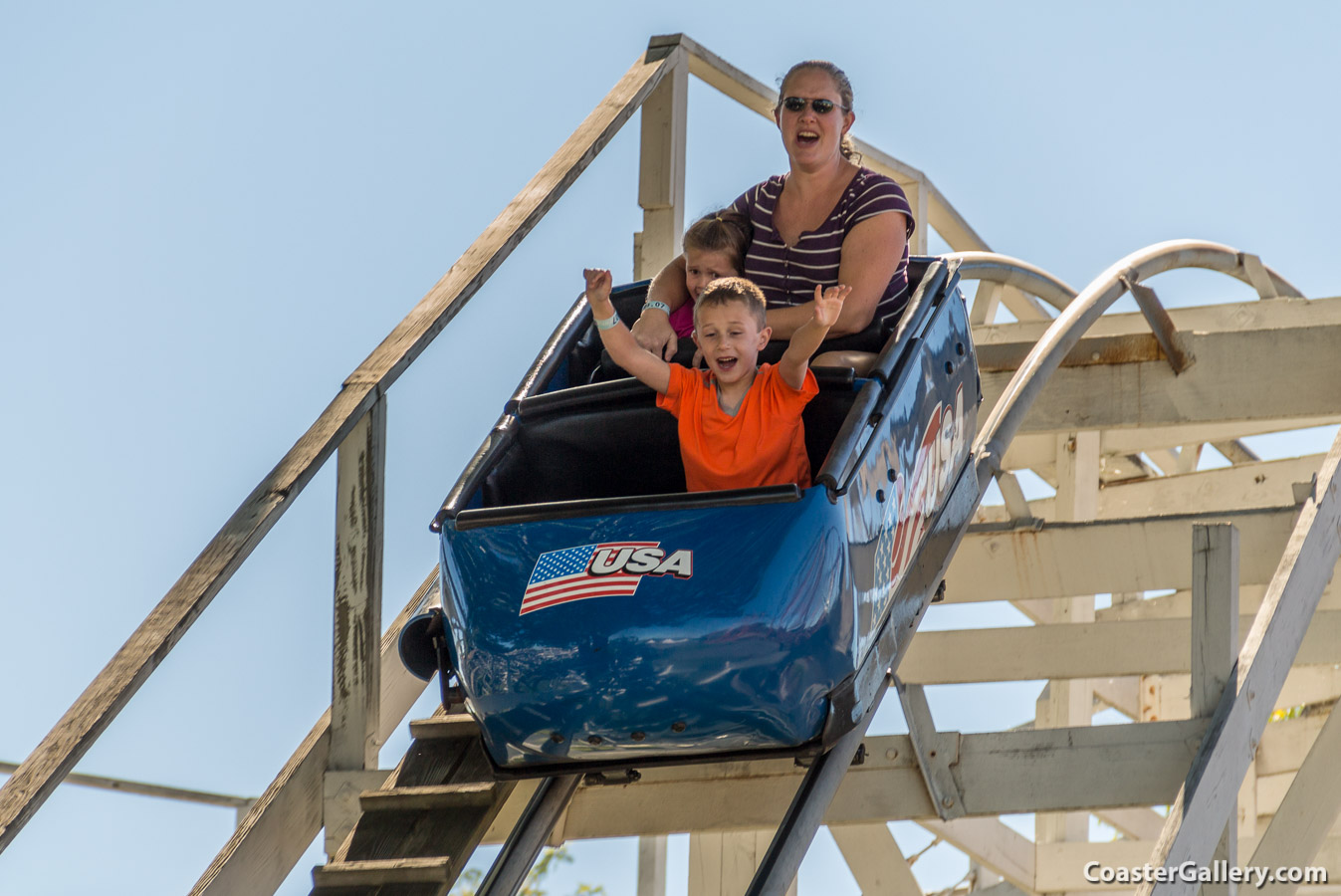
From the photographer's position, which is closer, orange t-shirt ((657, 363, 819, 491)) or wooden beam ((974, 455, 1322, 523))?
orange t-shirt ((657, 363, 819, 491))

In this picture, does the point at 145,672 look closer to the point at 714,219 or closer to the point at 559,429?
the point at 559,429

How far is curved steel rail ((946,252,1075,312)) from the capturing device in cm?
558

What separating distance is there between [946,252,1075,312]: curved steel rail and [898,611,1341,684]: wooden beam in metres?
1.32

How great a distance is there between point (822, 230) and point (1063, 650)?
1.65m

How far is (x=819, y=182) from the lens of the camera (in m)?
3.74

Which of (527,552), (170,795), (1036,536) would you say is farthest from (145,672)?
(170,795)

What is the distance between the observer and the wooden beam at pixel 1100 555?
4430 millimetres

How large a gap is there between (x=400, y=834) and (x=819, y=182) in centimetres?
166

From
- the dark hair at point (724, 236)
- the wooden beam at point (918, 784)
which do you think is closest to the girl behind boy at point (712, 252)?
the dark hair at point (724, 236)

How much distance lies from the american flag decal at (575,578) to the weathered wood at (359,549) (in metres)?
0.66

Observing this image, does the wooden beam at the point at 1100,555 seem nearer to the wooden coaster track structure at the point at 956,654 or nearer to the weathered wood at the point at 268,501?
the wooden coaster track structure at the point at 956,654

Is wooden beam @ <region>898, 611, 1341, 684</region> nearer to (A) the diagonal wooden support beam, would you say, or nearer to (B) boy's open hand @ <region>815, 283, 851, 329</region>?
(A) the diagonal wooden support beam

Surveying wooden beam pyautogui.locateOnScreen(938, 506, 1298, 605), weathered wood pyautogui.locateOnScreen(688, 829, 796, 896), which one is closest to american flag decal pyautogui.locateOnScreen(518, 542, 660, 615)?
wooden beam pyautogui.locateOnScreen(938, 506, 1298, 605)
